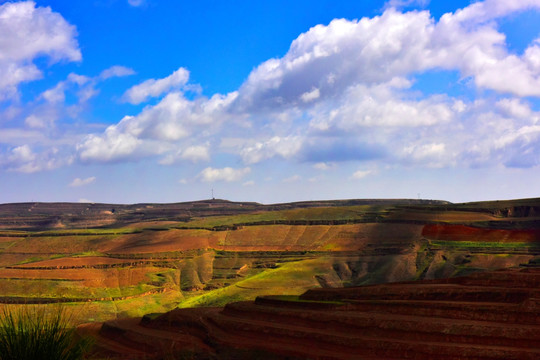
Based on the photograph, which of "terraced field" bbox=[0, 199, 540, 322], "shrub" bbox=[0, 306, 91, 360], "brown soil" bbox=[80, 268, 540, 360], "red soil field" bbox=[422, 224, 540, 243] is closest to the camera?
"shrub" bbox=[0, 306, 91, 360]

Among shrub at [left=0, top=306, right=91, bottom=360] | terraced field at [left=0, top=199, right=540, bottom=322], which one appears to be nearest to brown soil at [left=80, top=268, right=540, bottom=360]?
shrub at [left=0, top=306, right=91, bottom=360]

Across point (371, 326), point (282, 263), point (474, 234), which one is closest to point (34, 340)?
point (371, 326)

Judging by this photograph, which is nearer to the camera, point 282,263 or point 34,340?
point 34,340

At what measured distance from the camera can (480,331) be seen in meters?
56.8

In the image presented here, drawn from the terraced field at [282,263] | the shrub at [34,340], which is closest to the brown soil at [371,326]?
the shrub at [34,340]

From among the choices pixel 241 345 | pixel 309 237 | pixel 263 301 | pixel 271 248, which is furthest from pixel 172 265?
pixel 241 345

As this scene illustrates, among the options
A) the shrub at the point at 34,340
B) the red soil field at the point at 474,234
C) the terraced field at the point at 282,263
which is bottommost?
the terraced field at the point at 282,263

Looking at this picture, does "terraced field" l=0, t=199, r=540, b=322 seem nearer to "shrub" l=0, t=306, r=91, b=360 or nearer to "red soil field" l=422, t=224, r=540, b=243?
"red soil field" l=422, t=224, r=540, b=243

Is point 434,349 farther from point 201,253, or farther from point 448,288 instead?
point 201,253

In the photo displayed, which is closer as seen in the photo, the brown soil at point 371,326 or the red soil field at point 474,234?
the brown soil at point 371,326

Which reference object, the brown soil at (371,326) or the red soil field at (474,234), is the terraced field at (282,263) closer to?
the red soil field at (474,234)

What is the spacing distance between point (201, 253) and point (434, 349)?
140 m

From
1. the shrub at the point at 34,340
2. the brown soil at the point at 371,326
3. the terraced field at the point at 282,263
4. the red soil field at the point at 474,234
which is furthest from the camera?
the red soil field at the point at 474,234

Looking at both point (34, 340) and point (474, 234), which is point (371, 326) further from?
point (474, 234)
